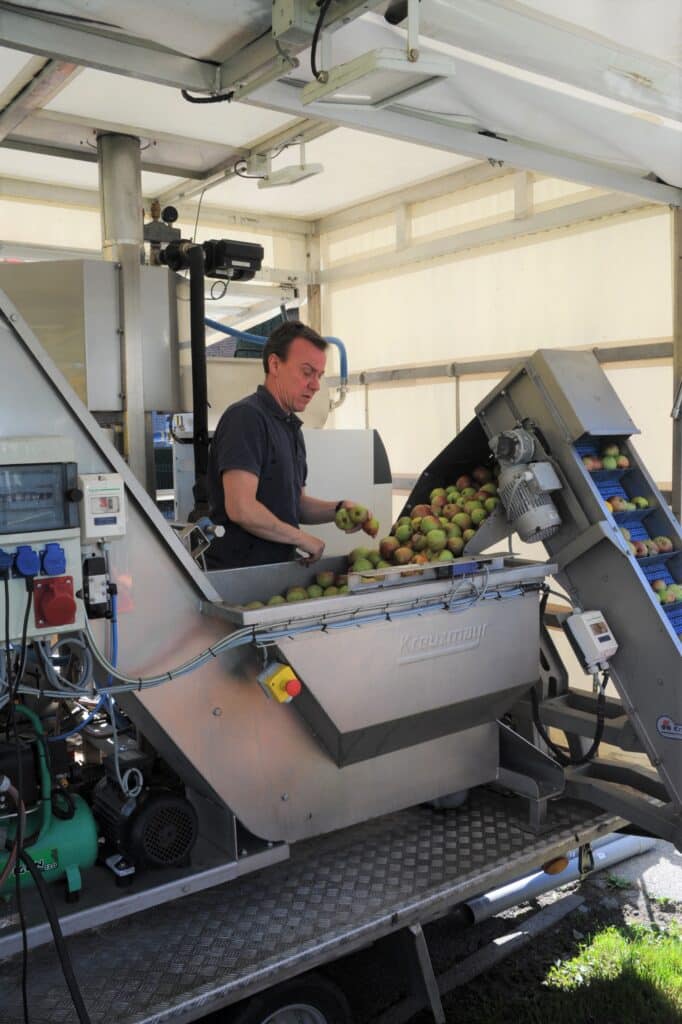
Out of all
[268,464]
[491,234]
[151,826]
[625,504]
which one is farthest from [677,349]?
[151,826]

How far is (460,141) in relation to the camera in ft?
11.5

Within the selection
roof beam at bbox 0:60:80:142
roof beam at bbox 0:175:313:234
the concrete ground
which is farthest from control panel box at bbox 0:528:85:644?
roof beam at bbox 0:175:313:234

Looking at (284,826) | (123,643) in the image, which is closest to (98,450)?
(123,643)

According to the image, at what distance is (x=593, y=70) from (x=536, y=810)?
2.49m

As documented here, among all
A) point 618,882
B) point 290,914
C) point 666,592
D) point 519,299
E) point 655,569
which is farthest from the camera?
point 519,299

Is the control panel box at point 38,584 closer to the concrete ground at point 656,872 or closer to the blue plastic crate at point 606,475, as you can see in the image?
the blue plastic crate at point 606,475

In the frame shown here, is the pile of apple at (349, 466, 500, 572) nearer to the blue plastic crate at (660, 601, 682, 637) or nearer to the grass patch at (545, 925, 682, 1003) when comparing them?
the blue plastic crate at (660, 601, 682, 637)

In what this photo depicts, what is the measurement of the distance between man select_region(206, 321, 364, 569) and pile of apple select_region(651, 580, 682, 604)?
3.76 feet

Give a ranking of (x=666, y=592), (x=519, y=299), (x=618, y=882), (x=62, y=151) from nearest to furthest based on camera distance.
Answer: (x=666, y=592) → (x=618, y=882) → (x=62, y=151) → (x=519, y=299)

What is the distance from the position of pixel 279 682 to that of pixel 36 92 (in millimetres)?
3320

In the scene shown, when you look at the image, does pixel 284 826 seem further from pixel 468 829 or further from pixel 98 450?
pixel 98 450

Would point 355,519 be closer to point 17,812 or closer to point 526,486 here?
point 526,486

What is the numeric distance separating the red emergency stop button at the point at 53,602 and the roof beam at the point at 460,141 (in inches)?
67.2

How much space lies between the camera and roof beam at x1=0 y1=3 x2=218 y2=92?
2396 millimetres
